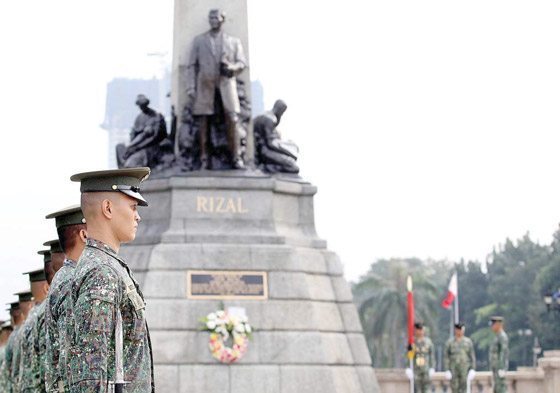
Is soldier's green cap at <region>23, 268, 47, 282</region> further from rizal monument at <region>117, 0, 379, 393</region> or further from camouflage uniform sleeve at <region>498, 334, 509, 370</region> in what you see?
camouflage uniform sleeve at <region>498, 334, 509, 370</region>

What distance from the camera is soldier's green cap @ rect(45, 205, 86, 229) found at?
7.38m

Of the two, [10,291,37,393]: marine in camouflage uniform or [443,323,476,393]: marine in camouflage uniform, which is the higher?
[443,323,476,393]: marine in camouflage uniform

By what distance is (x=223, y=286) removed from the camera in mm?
19484

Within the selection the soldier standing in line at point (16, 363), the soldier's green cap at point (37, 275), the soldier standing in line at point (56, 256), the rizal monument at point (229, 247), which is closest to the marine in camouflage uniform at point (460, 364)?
the rizal monument at point (229, 247)

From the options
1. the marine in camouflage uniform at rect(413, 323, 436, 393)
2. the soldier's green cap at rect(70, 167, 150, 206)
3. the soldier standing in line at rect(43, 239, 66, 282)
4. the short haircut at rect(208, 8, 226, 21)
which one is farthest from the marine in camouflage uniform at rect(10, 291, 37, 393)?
the marine in camouflage uniform at rect(413, 323, 436, 393)

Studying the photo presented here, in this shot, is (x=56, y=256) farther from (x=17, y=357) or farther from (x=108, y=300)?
(x=108, y=300)

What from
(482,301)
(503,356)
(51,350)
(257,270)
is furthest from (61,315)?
(482,301)

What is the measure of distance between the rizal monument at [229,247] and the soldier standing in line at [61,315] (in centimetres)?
1140

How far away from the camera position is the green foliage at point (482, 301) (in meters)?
55.3

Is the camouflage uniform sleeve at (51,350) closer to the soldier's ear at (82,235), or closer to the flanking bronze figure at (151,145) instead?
the soldier's ear at (82,235)

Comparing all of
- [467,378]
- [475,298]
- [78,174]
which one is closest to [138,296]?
[78,174]

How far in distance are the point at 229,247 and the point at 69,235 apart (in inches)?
490

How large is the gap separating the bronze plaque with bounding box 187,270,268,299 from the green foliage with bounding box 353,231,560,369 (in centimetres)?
3338

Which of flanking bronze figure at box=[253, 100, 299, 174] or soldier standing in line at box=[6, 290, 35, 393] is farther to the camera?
flanking bronze figure at box=[253, 100, 299, 174]
